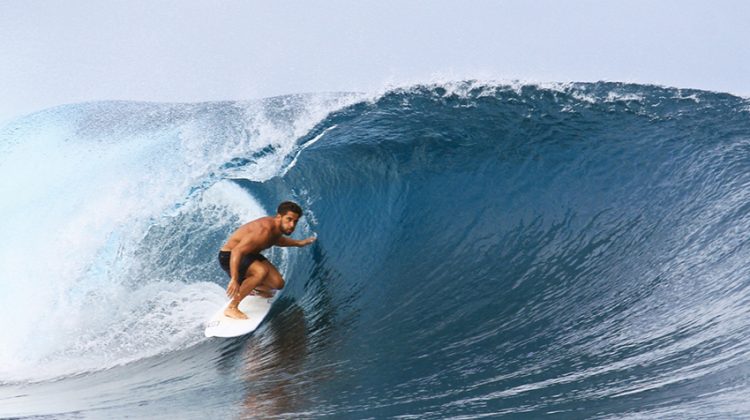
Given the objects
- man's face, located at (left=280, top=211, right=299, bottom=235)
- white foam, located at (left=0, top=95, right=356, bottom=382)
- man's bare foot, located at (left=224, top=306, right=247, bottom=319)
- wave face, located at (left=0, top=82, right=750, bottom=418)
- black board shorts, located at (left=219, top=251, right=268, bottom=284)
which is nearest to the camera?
wave face, located at (left=0, top=82, right=750, bottom=418)

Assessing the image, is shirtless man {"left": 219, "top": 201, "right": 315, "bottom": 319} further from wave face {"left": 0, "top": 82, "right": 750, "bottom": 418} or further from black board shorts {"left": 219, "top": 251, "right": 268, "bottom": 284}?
wave face {"left": 0, "top": 82, "right": 750, "bottom": 418}

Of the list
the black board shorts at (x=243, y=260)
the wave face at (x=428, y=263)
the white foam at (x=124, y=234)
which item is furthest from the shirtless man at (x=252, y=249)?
the white foam at (x=124, y=234)

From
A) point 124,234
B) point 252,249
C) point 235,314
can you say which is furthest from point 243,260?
point 124,234

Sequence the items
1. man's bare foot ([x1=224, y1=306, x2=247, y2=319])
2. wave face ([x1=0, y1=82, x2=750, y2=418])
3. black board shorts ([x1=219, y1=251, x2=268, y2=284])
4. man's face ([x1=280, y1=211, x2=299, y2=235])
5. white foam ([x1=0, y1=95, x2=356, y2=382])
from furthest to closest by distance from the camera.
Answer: white foam ([x1=0, y1=95, x2=356, y2=382]) < man's bare foot ([x1=224, y1=306, x2=247, y2=319]) < black board shorts ([x1=219, y1=251, x2=268, y2=284]) < man's face ([x1=280, y1=211, x2=299, y2=235]) < wave face ([x1=0, y1=82, x2=750, y2=418])

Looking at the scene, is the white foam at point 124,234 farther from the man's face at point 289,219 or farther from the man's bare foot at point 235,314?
the man's face at point 289,219

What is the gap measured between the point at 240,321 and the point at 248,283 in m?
0.29

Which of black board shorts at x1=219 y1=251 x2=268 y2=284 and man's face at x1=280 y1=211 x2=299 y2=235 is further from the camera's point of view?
black board shorts at x1=219 y1=251 x2=268 y2=284

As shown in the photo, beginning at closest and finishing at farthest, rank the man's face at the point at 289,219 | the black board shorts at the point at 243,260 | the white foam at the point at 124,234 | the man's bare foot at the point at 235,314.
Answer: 1. the man's face at the point at 289,219
2. the black board shorts at the point at 243,260
3. the man's bare foot at the point at 235,314
4. the white foam at the point at 124,234

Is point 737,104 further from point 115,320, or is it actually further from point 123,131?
point 123,131

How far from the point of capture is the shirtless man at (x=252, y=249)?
4871mm

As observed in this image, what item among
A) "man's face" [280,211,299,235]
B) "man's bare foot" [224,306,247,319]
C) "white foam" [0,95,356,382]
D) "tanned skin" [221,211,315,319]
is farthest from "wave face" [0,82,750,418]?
"man's face" [280,211,299,235]

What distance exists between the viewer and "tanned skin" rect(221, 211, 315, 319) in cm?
Result: 488

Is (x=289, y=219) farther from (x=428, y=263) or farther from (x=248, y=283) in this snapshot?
(x=428, y=263)

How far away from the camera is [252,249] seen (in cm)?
501
